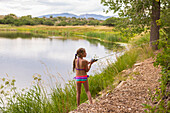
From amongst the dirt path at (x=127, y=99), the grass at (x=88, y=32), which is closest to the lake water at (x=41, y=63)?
the dirt path at (x=127, y=99)

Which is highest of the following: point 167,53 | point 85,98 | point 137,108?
point 167,53

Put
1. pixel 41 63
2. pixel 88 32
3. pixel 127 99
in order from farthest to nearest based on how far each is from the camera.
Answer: pixel 88 32 < pixel 41 63 < pixel 127 99

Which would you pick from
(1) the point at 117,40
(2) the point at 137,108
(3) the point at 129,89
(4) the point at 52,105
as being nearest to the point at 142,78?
(3) the point at 129,89

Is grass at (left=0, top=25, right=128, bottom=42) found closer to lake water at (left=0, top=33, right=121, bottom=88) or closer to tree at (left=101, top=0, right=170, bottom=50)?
lake water at (left=0, top=33, right=121, bottom=88)

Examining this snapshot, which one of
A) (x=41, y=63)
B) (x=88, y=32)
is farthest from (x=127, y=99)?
(x=88, y=32)

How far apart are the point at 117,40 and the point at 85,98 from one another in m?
22.3

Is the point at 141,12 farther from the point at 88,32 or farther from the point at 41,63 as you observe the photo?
the point at 88,32

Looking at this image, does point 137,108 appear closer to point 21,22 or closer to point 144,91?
point 144,91

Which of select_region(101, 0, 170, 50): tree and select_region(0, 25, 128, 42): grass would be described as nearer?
select_region(101, 0, 170, 50): tree

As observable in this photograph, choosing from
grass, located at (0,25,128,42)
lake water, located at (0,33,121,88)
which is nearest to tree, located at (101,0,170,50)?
lake water, located at (0,33,121,88)

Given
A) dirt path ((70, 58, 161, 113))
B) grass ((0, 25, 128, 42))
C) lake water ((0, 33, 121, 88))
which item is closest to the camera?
dirt path ((70, 58, 161, 113))

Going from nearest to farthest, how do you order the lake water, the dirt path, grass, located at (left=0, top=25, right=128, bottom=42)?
the dirt path
the lake water
grass, located at (left=0, top=25, right=128, bottom=42)

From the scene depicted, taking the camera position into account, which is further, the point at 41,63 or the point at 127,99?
the point at 41,63

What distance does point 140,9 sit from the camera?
8.76 m
